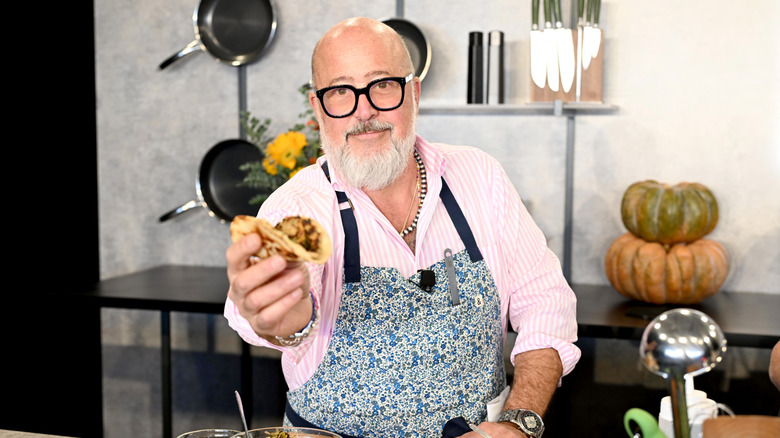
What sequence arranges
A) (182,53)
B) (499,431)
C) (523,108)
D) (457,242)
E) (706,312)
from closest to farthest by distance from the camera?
1. (499,431)
2. (457,242)
3. (706,312)
4. (523,108)
5. (182,53)

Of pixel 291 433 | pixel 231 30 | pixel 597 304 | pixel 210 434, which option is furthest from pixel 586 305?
pixel 231 30

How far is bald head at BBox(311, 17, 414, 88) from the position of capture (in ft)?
4.82

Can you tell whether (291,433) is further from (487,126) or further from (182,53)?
(182,53)

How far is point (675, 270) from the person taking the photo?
232 cm

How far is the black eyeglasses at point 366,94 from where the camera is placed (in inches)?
58.1

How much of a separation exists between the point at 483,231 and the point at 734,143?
55.8 inches

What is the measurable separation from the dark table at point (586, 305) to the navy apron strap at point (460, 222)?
701mm

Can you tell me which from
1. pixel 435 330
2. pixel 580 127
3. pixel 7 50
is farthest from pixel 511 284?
pixel 7 50

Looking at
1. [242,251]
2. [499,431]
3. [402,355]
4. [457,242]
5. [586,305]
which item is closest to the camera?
[242,251]

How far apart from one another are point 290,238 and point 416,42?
6.18 feet

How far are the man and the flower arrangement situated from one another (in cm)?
99

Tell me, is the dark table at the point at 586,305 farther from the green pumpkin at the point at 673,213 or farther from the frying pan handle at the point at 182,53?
the frying pan handle at the point at 182,53

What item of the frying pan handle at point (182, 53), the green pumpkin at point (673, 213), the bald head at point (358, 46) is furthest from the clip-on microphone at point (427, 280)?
the frying pan handle at point (182, 53)

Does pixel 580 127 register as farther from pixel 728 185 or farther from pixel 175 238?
pixel 175 238
